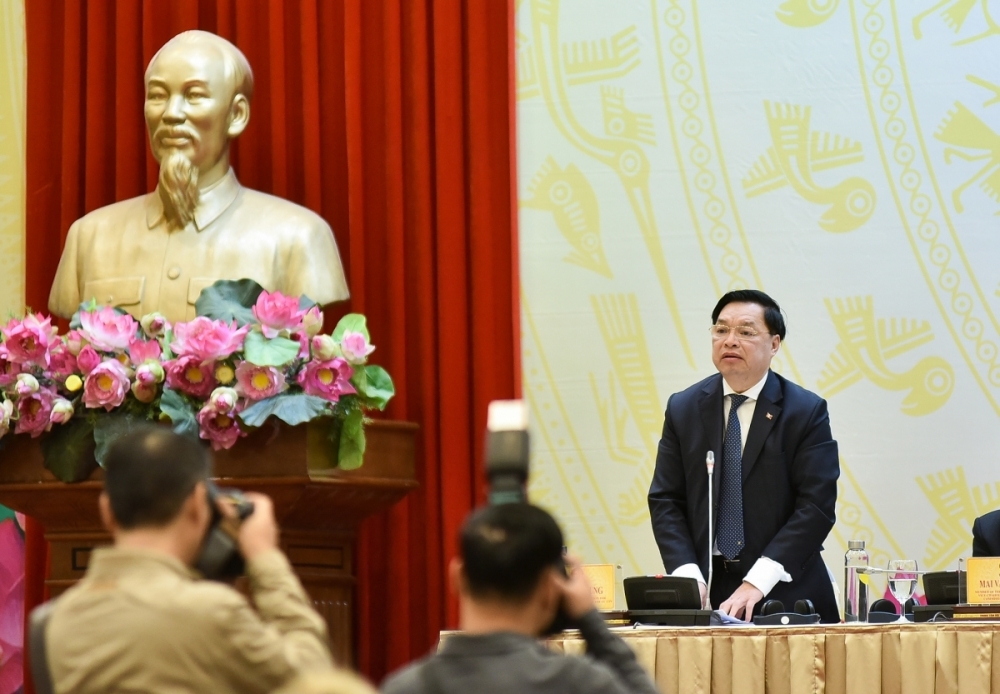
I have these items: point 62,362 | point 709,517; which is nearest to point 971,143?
point 709,517

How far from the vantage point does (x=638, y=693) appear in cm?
169

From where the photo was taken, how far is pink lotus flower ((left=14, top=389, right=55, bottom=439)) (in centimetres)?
360

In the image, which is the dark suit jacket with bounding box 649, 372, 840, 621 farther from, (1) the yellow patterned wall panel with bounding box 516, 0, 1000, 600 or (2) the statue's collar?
(2) the statue's collar

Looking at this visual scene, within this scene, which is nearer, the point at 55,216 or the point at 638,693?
the point at 638,693

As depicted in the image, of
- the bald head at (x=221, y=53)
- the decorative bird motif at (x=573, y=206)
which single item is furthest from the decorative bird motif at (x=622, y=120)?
the bald head at (x=221, y=53)

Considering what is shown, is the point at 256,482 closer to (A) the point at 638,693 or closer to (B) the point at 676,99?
(B) the point at 676,99

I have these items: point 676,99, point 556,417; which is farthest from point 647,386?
point 676,99

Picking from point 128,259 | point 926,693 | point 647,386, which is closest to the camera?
point 926,693

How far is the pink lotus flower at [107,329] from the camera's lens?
11.8 ft

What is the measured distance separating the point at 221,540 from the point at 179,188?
2.44 metres

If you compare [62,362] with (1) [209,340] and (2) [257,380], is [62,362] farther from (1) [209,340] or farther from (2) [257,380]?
(2) [257,380]

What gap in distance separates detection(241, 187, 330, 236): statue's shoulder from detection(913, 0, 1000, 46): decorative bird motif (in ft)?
6.02

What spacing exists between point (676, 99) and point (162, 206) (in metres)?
1.54

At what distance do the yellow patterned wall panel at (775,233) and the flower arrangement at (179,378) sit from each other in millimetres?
1079
